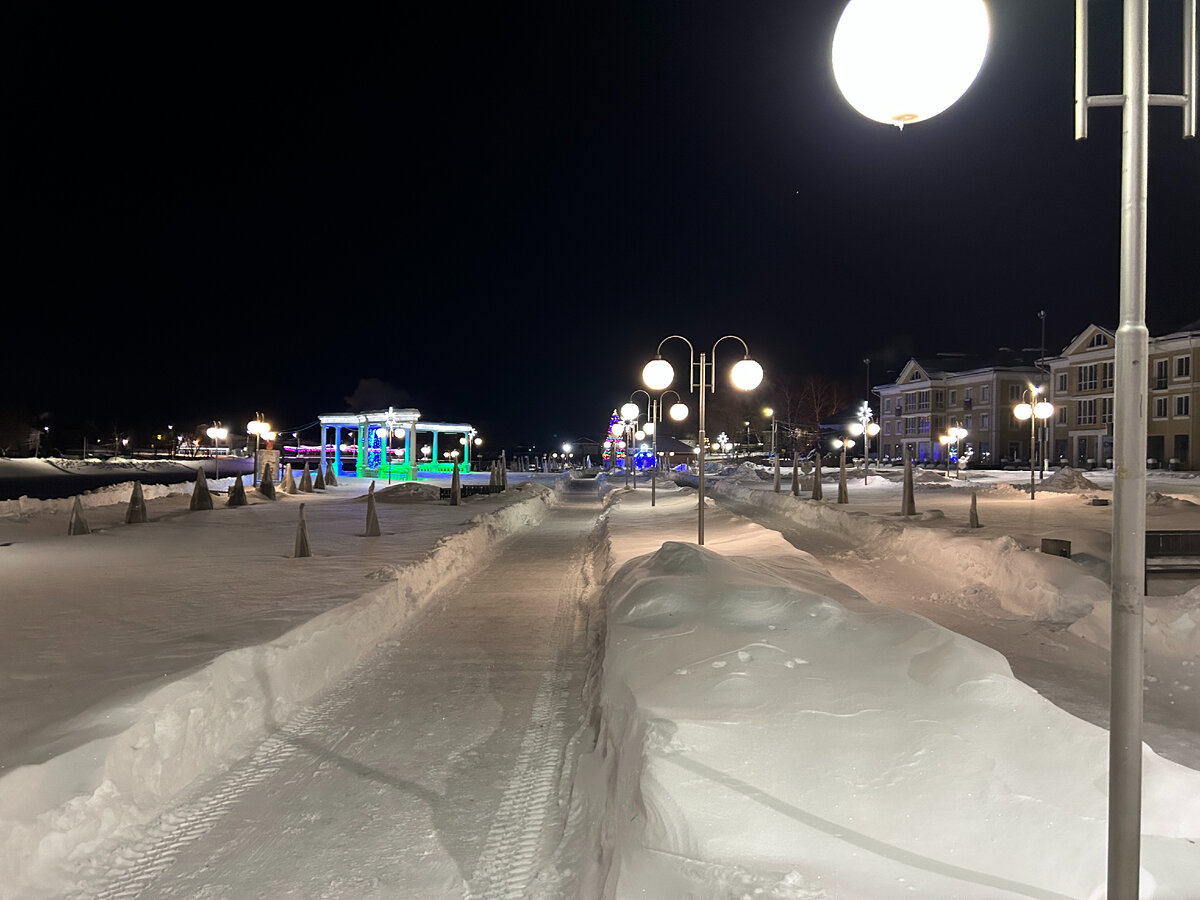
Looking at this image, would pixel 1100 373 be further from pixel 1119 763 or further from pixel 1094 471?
pixel 1119 763

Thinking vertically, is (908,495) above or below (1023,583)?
above

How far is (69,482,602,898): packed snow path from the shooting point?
3760 millimetres

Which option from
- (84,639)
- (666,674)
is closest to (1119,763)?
(666,674)

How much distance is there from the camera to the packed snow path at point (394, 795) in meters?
3.76

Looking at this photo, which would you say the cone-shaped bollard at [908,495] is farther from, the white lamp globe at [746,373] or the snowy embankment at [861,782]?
the snowy embankment at [861,782]

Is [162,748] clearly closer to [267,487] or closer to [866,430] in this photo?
[267,487]

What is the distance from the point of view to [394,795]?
183 inches

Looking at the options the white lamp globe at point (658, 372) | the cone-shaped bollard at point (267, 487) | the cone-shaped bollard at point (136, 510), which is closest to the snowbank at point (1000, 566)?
the white lamp globe at point (658, 372)

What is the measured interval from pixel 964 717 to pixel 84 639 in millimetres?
8038

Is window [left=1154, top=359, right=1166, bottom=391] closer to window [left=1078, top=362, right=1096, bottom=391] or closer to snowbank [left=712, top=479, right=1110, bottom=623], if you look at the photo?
window [left=1078, top=362, right=1096, bottom=391]

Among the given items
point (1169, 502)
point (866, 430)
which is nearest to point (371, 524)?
point (1169, 502)

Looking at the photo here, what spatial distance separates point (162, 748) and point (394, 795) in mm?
1662

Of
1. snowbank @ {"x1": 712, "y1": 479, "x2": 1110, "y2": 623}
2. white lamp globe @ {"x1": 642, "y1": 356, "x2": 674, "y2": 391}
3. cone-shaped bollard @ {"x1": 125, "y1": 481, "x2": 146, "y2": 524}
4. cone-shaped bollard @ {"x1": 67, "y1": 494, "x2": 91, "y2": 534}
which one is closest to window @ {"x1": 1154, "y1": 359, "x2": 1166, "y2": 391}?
snowbank @ {"x1": 712, "y1": 479, "x2": 1110, "y2": 623}

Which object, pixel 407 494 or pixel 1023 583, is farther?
pixel 407 494
